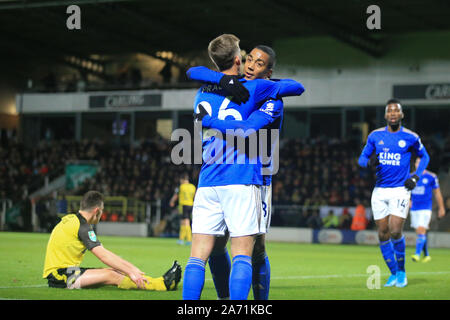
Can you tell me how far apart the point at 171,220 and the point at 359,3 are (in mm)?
10619

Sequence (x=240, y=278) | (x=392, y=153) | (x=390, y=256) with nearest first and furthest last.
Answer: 1. (x=240, y=278)
2. (x=390, y=256)
3. (x=392, y=153)

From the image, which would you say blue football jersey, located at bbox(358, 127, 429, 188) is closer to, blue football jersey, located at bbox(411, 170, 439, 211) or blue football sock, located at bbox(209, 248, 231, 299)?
blue football sock, located at bbox(209, 248, 231, 299)

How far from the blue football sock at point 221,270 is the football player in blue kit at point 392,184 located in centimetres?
329

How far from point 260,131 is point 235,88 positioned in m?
0.40

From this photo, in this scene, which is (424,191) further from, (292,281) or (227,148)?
(227,148)

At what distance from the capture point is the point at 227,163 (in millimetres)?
5645

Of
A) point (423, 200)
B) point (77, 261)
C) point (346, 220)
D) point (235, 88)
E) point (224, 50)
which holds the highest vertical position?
point (224, 50)

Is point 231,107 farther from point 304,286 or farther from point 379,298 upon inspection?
point 304,286

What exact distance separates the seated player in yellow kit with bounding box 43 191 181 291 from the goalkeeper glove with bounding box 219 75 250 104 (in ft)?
10.5

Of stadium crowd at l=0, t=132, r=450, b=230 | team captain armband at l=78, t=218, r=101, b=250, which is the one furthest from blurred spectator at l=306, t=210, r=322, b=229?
team captain armband at l=78, t=218, r=101, b=250

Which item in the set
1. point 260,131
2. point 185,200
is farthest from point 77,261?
point 185,200

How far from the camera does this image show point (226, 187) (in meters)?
5.60
